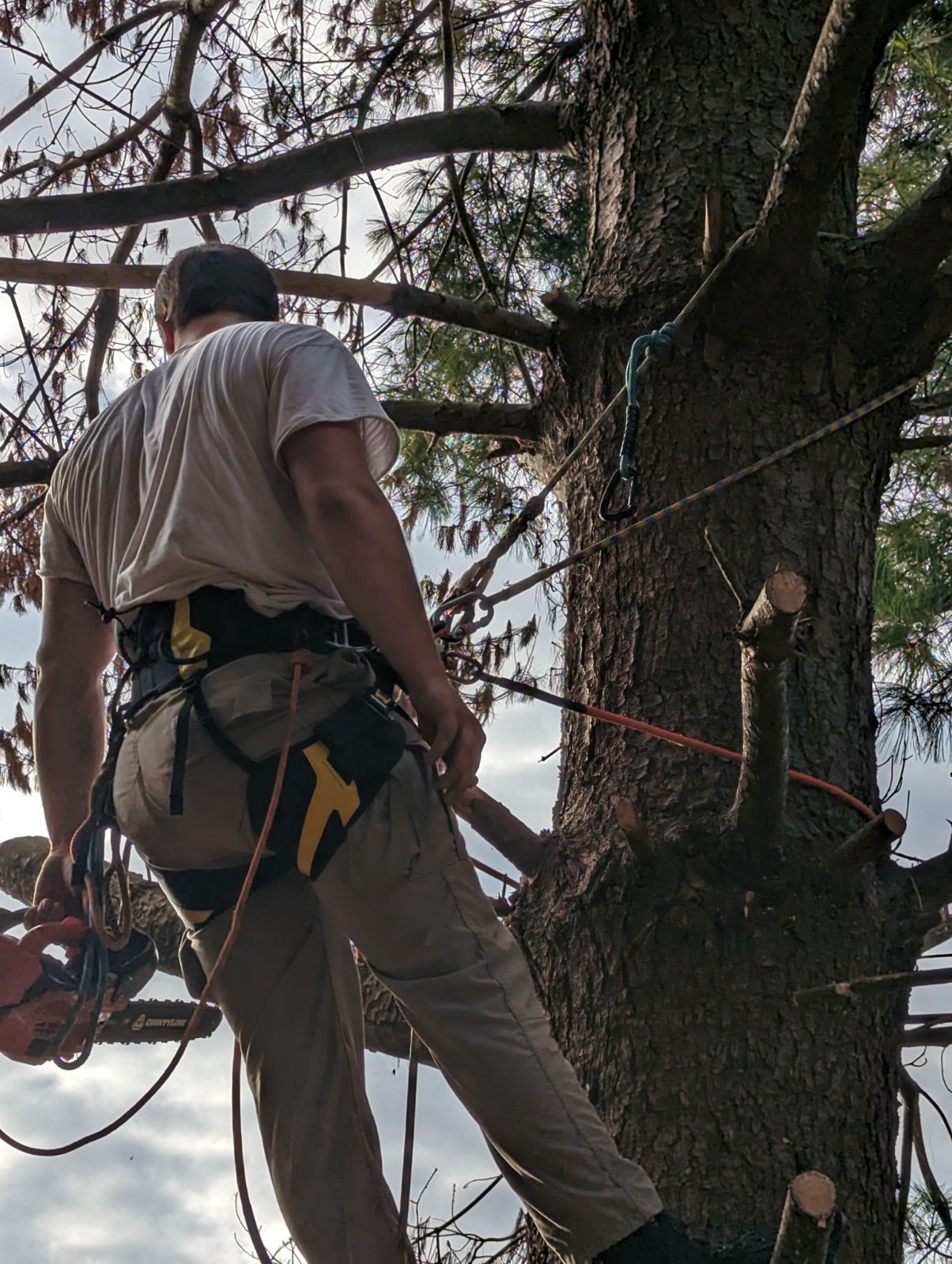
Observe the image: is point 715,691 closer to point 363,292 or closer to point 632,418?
point 632,418

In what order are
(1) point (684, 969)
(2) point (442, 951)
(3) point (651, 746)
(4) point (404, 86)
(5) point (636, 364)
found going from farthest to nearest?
1. (4) point (404, 86)
2. (5) point (636, 364)
3. (3) point (651, 746)
4. (1) point (684, 969)
5. (2) point (442, 951)

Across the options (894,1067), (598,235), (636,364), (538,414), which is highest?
(598,235)

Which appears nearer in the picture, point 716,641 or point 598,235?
point 716,641

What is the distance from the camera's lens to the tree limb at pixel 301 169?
2428 millimetres

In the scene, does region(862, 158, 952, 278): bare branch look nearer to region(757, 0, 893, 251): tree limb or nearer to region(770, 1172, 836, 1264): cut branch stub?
region(757, 0, 893, 251): tree limb

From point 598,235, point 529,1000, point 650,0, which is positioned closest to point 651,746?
point 529,1000

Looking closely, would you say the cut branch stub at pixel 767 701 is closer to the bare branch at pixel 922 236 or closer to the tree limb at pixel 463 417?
the bare branch at pixel 922 236

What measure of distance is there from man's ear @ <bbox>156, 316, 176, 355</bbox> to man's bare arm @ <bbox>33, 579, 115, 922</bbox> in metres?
0.37

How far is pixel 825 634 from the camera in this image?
6.82 ft

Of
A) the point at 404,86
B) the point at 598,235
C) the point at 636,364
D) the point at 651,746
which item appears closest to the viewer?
the point at 651,746

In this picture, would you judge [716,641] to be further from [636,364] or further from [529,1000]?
[529,1000]

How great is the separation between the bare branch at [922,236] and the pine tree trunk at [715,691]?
10cm

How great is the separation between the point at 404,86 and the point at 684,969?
8.72ft

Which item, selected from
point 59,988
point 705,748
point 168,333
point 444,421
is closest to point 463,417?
point 444,421
